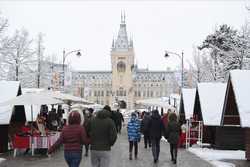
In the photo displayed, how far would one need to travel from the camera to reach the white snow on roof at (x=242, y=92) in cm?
2016

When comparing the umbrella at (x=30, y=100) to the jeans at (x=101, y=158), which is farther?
the umbrella at (x=30, y=100)

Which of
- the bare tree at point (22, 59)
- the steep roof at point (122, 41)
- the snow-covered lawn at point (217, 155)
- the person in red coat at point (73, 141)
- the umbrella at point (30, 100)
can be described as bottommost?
the snow-covered lawn at point (217, 155)

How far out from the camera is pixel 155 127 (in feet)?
64.5

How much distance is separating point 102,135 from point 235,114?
14723mm

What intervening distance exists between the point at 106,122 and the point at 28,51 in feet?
153

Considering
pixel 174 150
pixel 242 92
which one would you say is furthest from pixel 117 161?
pixel 242 92

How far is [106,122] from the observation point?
12.3m

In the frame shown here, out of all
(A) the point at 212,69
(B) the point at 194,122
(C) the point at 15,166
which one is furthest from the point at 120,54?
(C) the point at 15,166

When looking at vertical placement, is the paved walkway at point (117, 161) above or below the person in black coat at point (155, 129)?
below

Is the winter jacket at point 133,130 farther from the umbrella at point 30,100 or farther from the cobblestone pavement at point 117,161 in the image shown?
the umbrella at point 30,100

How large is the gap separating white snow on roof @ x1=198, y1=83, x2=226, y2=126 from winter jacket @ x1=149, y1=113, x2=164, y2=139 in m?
7.71

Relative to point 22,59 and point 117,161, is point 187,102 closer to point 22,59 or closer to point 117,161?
point 117,161

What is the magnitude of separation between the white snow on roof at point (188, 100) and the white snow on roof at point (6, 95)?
12599 mm

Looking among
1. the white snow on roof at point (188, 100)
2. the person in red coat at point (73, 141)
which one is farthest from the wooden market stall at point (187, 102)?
the person in red coat at point (73, 141)
